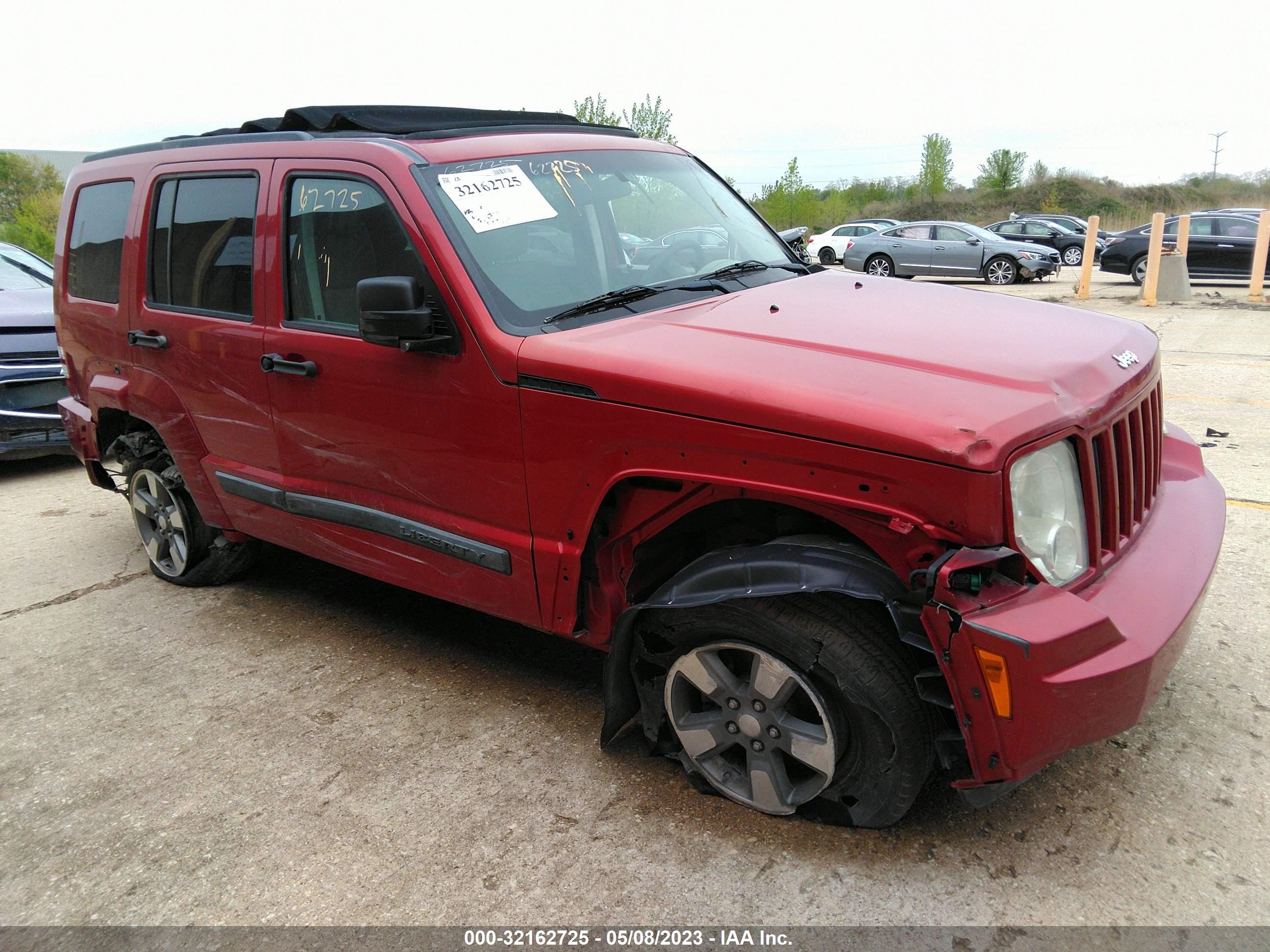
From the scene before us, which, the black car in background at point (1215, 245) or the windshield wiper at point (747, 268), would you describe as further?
the black car in background at point (1215, 245)

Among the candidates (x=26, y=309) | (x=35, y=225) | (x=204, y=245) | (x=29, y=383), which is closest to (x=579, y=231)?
(x=204, y=245)

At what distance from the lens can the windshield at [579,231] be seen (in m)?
3.02

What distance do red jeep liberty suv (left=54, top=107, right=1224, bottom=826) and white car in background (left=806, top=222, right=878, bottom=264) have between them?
24.5 metres

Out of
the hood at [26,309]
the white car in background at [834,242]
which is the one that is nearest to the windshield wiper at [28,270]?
the hood at [26,309]

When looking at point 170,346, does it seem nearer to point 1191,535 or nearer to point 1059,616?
point 1059,616

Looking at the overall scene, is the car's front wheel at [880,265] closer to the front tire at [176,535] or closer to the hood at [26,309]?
the hood at [26,309]

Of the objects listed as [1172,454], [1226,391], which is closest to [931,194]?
[1226,391]

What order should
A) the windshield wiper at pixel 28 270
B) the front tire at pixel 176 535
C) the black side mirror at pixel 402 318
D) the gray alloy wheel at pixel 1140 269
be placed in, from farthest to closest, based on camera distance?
the gray alloy wheel at pixel 1140 269 < the windshield wiper at pixel 28 270 < the front tire at pixel 176 535 < the black side mirror at pixel 402 318

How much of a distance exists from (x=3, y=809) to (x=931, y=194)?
65529mm

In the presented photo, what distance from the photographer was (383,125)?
3.53 metres

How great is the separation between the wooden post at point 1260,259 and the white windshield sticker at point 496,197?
16.2 meters

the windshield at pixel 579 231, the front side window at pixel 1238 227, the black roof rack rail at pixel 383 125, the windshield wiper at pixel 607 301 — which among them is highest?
the black roof rack rail at pixel 383 125

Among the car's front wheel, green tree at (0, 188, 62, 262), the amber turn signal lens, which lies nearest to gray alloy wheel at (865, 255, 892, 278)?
the car's front wheel

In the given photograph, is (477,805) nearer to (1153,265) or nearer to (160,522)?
(160,522)
